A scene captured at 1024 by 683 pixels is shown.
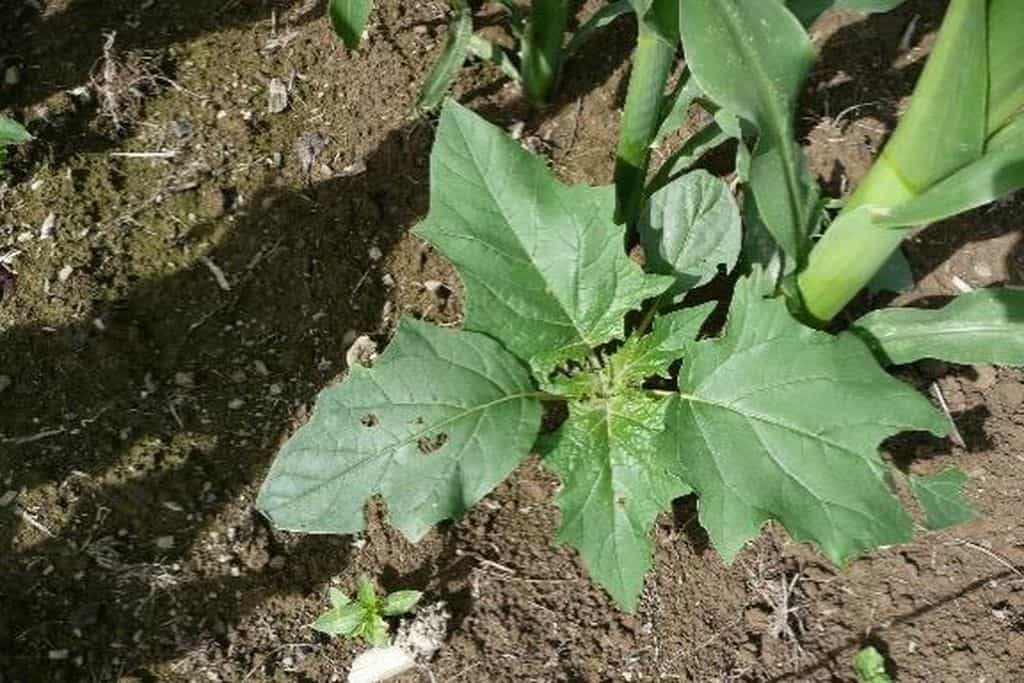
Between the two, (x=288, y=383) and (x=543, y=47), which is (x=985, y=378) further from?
(x=288, y=383)

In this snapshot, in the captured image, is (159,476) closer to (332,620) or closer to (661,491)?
(332,620)

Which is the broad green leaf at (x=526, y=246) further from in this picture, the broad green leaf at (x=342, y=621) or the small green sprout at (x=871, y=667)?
the small green sprout at (x=871, y=667)

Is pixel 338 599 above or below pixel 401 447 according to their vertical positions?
below

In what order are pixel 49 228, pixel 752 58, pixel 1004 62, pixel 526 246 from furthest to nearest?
pixel 49 228, pixel 526 246, pixel 752 58, pixel 1004 62

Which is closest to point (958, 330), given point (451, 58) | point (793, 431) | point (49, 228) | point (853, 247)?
point (853, 247)

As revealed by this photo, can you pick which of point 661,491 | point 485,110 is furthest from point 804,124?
point 661,491

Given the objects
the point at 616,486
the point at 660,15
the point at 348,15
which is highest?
the point at 348,15

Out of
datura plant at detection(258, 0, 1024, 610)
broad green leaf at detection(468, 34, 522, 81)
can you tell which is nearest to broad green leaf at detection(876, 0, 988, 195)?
datura plant at detection(258, 0, 1024, 610)

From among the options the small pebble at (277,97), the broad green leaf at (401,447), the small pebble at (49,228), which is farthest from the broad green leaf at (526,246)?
the small pebble at (49,228)
